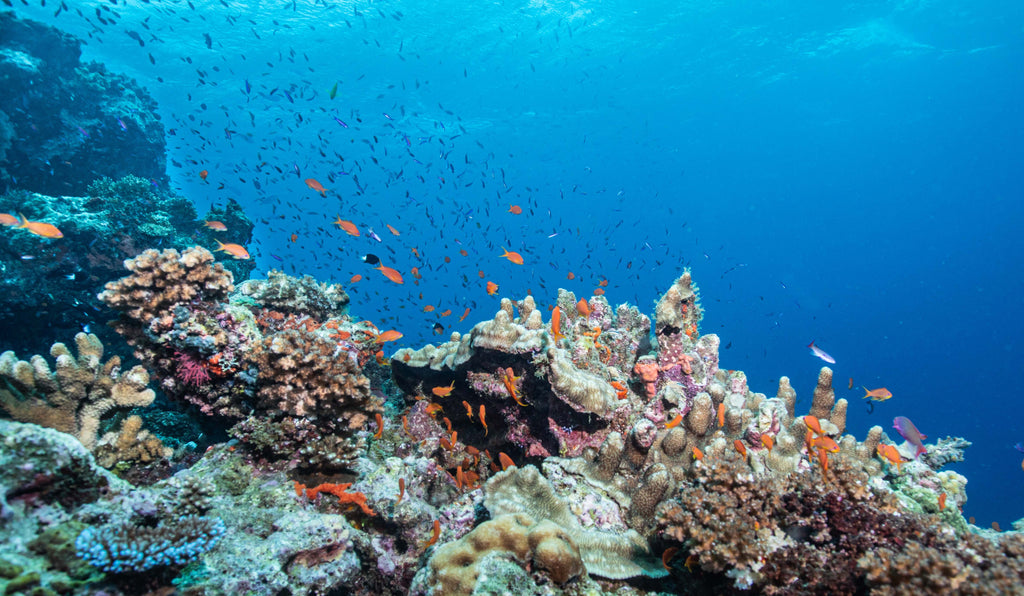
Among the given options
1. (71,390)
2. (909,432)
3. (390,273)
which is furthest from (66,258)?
(909,432)

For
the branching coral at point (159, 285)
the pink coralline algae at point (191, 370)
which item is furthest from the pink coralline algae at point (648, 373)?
the branching coral at point (159, 285)

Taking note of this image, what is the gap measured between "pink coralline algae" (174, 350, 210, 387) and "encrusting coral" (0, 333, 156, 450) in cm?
45

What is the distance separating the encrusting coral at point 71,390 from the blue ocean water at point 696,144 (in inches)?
286

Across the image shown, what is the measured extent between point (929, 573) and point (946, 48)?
6337cm

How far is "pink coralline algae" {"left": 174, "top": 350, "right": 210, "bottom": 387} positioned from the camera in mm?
4742

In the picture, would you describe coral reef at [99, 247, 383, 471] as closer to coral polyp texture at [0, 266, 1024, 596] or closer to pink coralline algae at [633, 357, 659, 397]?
coral polyp texture at [0, 266, 1024, 596]

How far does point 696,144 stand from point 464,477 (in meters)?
76.8

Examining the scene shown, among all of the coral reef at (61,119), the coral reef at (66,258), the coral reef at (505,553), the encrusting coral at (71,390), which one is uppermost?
the coral reef at (61,119)

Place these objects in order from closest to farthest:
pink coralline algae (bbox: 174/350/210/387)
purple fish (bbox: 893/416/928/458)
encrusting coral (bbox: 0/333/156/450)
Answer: encrusting coral (bbox: 0/333/156/450), pink coralline algae (bbox: 174/350/210/387), purple fish (bbox: 893/416/928/458)

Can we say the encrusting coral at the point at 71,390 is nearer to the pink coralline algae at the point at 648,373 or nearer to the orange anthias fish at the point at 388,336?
the orange anthias fish at the point at 388,336

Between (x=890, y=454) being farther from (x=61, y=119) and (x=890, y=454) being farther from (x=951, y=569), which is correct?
(x=61, y=119)

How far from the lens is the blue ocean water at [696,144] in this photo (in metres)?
34.3

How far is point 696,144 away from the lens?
68.8m

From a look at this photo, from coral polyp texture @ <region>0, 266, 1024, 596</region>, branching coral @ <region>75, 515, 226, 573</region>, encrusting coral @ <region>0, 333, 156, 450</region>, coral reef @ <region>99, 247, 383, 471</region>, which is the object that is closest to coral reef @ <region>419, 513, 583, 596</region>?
coral polyp texture @ <region>0, 266, 1024, 596</region>
